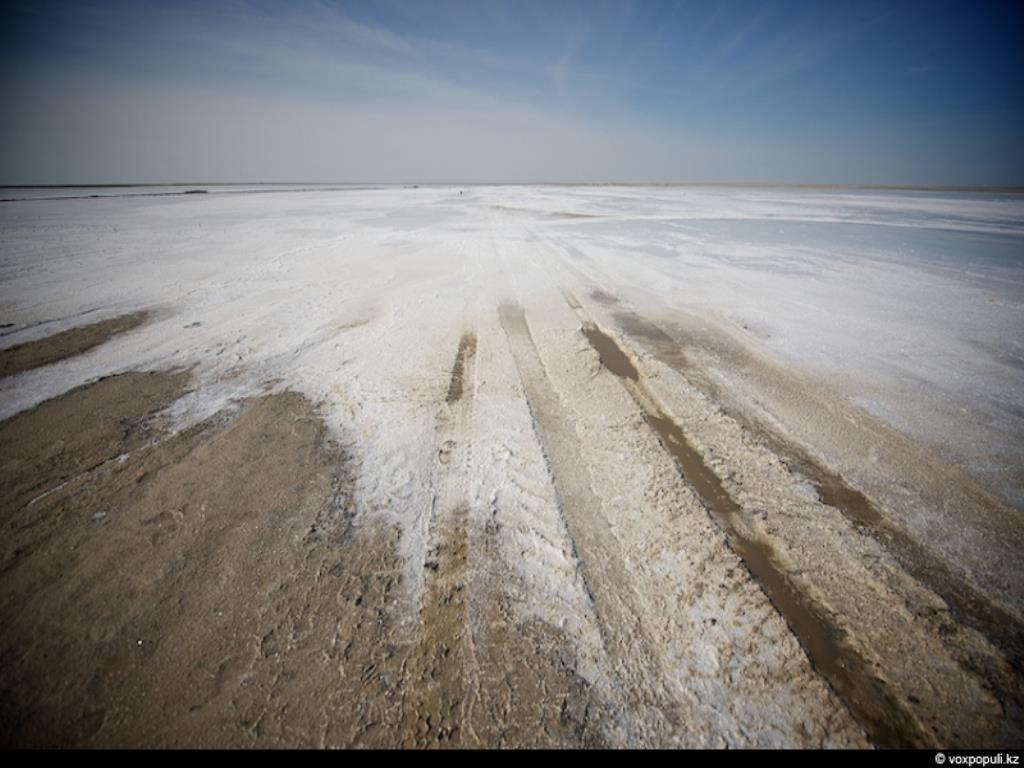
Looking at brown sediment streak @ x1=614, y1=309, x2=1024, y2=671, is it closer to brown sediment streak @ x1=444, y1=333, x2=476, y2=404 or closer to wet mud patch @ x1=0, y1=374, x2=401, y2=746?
brown sediment streak @ x1=444, y1=333, x2=476, y2=404

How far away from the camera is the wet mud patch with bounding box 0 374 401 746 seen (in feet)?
5.39

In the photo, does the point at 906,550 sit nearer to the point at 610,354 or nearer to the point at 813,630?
the point at 813,630

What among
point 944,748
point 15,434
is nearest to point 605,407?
point 944,748

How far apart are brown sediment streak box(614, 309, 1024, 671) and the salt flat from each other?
0.02 m

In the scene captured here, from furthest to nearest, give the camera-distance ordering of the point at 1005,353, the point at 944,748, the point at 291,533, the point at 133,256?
1. the point at 133,256
2. the point at 1005,353
3. the point at 291,533
4. the point at 944,748

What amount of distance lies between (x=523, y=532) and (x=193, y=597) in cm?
180

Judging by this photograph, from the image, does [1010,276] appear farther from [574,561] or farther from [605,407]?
[574,561]

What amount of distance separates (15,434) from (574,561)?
4.65m

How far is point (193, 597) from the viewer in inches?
82.0

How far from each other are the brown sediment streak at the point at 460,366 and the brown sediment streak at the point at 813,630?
6.74ft

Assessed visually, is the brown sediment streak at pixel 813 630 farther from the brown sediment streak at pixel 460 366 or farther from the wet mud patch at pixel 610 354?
the brown sediment streak at pixel 460 366

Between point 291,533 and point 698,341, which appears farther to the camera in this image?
point 698,341

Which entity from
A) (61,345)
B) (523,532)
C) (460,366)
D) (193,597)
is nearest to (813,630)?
(523,532)

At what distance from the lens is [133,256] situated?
10.1 m
